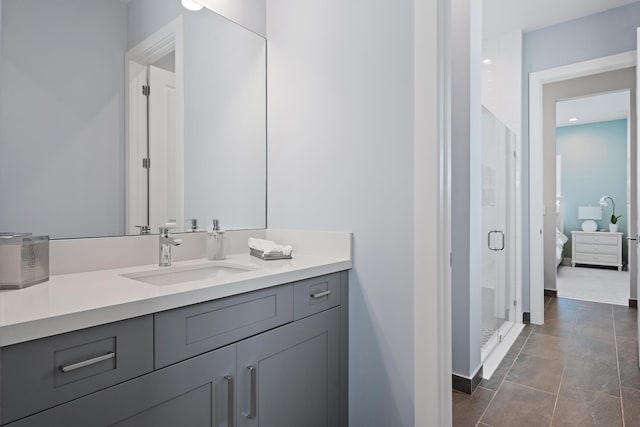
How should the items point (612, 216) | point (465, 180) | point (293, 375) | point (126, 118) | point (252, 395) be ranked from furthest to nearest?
point (612, 216) < point (465, 180) < point (126, 118) < point (293, 375) < point (252, 395)

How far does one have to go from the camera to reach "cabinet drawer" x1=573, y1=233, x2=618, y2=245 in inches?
244

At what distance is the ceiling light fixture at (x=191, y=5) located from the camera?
1.61m

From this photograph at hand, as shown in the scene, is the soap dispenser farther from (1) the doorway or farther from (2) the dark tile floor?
(1) the doorway

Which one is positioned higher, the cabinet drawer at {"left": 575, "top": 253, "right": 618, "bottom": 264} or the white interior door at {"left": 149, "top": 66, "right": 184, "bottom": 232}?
the white interior door at {"left": 149, "top": 66, "right": 184, "bottom": 232}

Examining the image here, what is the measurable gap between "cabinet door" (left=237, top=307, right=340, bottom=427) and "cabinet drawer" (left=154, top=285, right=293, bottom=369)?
0.16 ft

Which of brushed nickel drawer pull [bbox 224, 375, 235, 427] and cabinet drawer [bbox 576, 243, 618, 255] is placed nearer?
brushed nickel drawer pull [bbox 224, 375, 235, 427]

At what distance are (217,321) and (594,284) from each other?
5.68 meters

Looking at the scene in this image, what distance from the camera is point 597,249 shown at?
6.36 m

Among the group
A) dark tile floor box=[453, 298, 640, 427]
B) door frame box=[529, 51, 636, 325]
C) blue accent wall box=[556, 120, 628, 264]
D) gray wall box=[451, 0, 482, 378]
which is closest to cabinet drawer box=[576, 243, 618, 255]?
blue accent wall box=[556, 120, 628, 264]

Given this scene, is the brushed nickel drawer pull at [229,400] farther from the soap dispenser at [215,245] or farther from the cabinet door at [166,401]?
the soap dispenser at [215,245]

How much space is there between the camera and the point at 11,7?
1.11 m

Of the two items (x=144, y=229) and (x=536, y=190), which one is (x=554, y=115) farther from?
(x=144, y=229)

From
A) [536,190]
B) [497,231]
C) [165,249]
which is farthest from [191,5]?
[536,190]

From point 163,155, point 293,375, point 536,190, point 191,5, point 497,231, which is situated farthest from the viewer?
point 536,190
